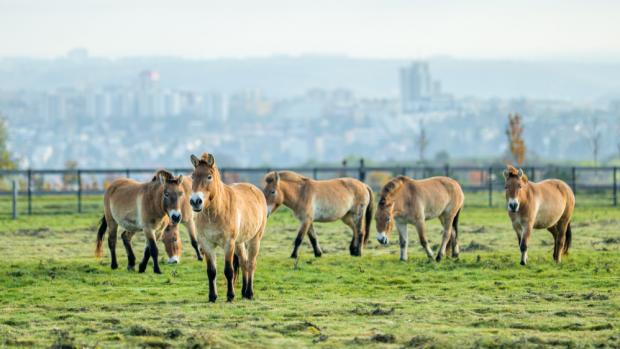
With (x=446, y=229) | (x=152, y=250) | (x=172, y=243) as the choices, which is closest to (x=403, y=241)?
(x=446, y=229)

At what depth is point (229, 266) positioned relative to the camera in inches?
589

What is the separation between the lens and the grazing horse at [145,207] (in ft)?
58.2

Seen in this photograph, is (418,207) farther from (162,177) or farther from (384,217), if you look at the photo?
(162,177)

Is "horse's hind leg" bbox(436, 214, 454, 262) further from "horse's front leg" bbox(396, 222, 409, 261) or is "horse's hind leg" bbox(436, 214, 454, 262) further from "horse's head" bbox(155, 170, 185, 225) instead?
"horse's head" bbox(155, 170, 185, 225)

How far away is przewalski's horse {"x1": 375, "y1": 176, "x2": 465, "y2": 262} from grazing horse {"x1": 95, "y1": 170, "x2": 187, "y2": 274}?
399 cm

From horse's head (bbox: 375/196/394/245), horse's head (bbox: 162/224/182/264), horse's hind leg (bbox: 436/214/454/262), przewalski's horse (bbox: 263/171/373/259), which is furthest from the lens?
przewalski's horse (bbox: 263/171/373/259)

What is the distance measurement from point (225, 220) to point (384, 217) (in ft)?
21.3

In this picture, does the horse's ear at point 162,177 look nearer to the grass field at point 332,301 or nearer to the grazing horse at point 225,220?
the grass field at point 332,301

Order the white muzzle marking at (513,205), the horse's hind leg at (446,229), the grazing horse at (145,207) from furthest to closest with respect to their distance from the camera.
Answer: the horse's hind leg at (446,229) → the white muzzle marking at (513,205) → the grazing horse at (145,207)

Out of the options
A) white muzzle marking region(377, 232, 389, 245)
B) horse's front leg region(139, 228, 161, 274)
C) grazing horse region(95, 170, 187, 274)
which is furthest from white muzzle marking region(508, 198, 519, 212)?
horse's front leg region(139, 228, 161, 274)

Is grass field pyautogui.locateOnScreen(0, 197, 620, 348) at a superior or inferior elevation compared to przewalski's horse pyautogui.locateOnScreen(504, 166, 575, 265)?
inferior

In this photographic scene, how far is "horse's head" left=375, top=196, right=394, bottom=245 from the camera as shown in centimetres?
2059

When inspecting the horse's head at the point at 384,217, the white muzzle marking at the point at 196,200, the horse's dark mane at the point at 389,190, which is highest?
the white muzzle marking at the point at 196,200

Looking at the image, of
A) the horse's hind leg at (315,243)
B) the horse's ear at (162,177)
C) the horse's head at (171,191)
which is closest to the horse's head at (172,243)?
the horse's head at (171,191)
